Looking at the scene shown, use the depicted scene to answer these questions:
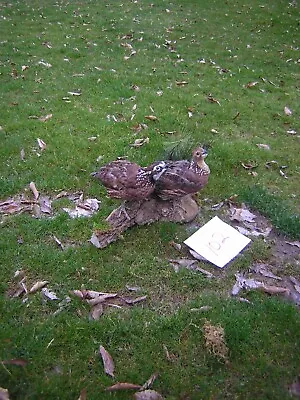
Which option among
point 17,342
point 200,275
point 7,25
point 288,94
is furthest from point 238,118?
point 7,25

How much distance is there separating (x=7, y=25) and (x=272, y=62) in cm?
721

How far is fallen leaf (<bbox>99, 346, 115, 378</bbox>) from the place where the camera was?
3855mm

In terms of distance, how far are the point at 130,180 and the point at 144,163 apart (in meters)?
1.56

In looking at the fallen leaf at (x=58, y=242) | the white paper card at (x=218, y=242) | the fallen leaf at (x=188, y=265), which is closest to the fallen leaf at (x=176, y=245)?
the white paper card at (x=218, y=242)

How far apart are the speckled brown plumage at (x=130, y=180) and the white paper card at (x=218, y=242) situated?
0.85 m

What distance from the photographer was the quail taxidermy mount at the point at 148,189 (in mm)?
4961

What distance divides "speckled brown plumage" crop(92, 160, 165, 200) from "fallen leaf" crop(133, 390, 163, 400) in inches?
85.1

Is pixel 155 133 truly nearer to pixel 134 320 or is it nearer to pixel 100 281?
pixel 100 281

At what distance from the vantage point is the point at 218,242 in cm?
520

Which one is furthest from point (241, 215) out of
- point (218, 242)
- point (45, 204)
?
point (45, 204)

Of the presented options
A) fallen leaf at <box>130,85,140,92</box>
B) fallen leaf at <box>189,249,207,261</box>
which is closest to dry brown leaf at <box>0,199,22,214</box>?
fallen leaf at <box>189,249,207,261</box>

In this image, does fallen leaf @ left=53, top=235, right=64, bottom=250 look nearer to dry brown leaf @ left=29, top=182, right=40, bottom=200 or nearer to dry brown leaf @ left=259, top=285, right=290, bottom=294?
dry brown leaf @ left=29, top=182, right=40, bottom=200

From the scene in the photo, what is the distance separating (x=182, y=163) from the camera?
5211 mm

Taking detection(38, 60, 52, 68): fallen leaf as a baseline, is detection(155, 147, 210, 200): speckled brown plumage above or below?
above
